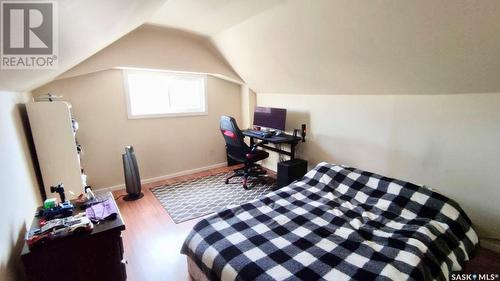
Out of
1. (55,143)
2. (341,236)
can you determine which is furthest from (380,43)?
(55,143)

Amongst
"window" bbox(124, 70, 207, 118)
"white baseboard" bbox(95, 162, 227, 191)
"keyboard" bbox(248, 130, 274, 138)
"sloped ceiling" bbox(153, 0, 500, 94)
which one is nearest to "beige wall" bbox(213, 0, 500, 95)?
"sloped ceiling" bbox(153, 0, 500, 94)

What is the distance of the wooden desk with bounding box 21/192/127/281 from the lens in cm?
130

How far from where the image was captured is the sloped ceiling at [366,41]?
5.37ft

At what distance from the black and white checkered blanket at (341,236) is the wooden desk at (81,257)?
0.47 m

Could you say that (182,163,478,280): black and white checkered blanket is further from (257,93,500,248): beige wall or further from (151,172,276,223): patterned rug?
(151,172,276,223): patterned rug

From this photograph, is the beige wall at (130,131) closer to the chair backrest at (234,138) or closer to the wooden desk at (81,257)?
the chair backrest at (234,138)

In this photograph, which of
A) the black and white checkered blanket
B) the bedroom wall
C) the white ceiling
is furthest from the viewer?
the bedroom wall

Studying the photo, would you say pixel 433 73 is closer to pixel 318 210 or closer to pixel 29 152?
pixel 318 210

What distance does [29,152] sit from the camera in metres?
2.21

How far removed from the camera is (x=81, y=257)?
1.41 m

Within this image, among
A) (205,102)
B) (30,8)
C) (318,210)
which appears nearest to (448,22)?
(318,210)

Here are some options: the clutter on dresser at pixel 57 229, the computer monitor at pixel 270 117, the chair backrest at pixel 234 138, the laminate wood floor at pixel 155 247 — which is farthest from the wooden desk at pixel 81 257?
the computer monitor at pixel 270 117

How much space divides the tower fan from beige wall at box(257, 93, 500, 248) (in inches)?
103

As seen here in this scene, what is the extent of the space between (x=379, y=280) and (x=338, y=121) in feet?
7.56
